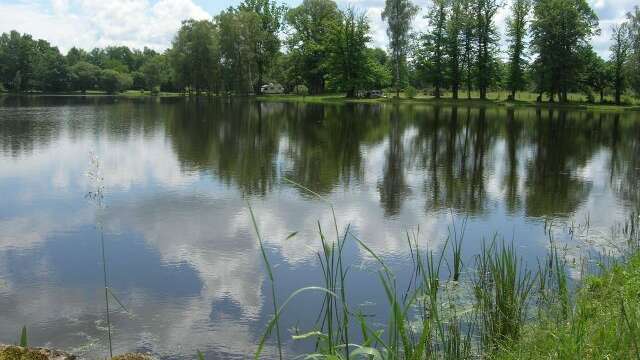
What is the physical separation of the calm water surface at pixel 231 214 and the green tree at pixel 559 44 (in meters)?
39.7

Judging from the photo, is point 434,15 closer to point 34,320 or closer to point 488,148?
point 488,148

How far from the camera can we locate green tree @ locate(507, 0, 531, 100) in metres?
73.6

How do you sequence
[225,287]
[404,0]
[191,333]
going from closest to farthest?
[191,333]
[225,287]
[404,0]

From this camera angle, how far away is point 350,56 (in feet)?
264

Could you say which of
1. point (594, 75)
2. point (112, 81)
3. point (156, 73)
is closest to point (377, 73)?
point (594, 75)

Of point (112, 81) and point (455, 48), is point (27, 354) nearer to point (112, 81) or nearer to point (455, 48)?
point (455, 48)

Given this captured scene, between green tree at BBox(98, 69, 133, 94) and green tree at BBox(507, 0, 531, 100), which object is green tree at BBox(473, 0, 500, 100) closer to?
green tree at BBox(507, 0, 531, 100)

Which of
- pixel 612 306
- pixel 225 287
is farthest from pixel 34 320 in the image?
pixel 612 306

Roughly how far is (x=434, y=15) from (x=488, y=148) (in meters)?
56.9

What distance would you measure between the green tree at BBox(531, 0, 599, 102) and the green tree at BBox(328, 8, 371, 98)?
2224 centimetres

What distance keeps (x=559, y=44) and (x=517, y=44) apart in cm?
672

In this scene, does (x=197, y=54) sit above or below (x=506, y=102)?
above

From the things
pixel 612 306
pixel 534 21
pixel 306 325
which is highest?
pixel 534 21

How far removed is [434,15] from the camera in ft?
267
